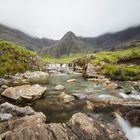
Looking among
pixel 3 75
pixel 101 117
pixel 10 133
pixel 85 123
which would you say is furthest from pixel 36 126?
pixel 3 75

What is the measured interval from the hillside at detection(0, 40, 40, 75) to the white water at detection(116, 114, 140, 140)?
45610 mm

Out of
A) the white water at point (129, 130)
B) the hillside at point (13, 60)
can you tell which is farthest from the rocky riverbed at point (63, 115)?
the hillside at point (13, 60)

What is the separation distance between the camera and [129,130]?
19.5 metres

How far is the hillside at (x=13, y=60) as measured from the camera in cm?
6191

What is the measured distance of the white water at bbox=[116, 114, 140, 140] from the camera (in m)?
18.5

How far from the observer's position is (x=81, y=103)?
27.7m

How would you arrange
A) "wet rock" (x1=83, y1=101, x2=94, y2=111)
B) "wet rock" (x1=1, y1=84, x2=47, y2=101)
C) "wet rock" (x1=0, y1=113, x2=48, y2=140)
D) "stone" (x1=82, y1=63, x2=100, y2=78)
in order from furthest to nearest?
"stone" (x1=82, y1=63, x2=100, y2=78)
"wet rock" (x1=1, y1=84, x2=47, y2=101)
"wet rock" (x1=83, y1=101, x2=94, y2=111)
"wet rock" (x1=0, y1=113, x2=48, y2=140)

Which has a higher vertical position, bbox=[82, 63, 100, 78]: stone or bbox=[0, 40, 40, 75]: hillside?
bbox=[0, 40, 40, 75]: hillside

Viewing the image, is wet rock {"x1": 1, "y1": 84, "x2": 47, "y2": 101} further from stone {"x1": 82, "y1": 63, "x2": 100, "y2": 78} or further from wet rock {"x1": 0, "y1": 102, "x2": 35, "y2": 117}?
stone {"x1": 82, "y1": 63, "x2": 100, "y2": 78}

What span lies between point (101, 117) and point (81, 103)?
247 inches

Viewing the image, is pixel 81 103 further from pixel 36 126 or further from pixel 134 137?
pixel 36 126

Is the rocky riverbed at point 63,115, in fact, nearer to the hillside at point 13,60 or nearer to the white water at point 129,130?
the white water at point 129,130

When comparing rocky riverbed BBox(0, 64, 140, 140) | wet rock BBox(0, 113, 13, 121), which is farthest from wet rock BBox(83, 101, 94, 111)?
wet rock BBox(0, 113, 13, 121)

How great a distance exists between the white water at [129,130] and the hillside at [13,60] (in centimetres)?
4561
